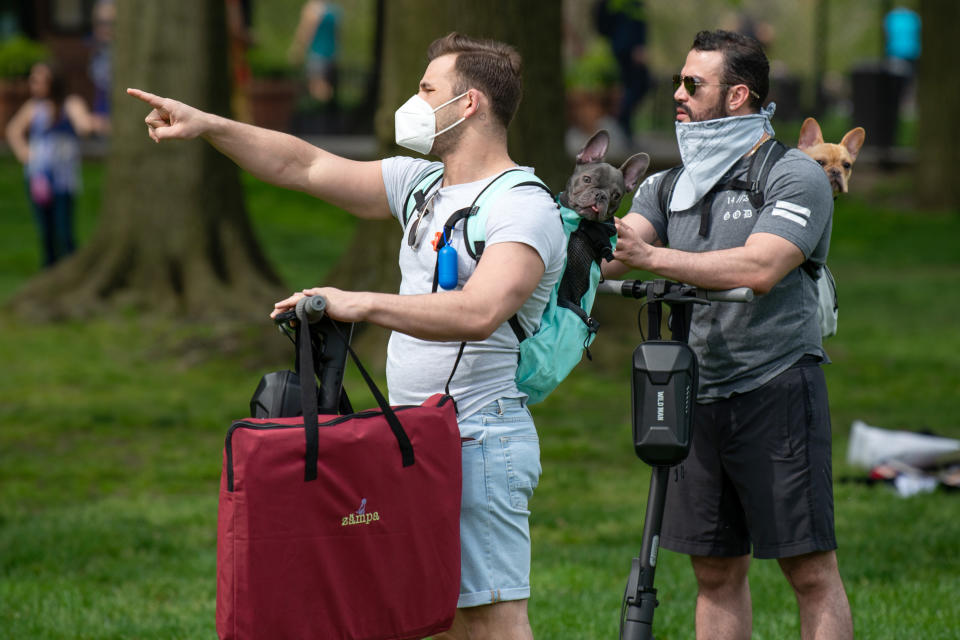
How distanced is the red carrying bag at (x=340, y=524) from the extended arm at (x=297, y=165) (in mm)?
879

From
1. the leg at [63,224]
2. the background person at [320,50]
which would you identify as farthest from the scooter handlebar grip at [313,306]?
the background person at [320,50]

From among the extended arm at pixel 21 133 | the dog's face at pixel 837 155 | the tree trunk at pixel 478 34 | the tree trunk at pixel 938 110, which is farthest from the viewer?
the tree trunk at pixel 938 110

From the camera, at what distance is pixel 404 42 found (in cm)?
1003

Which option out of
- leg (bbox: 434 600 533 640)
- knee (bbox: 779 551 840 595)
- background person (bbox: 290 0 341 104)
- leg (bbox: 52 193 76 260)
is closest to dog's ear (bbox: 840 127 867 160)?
knee (bbox: 779 551 840 595)

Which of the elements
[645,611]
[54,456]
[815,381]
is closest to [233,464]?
[645,611]

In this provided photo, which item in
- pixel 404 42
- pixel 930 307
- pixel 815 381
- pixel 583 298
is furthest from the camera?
pixel 930 307

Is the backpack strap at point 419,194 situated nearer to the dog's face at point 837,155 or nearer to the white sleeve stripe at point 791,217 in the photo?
the white sleeve stripe at point 791,217

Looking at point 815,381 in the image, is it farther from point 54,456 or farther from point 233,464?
point 54,456

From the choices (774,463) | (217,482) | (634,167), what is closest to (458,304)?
(634,167)

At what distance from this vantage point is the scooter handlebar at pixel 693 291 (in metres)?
3.78

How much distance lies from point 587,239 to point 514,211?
12.2 inches

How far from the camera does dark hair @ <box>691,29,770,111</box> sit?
4137 millimetres

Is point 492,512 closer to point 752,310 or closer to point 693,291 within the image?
point 693,291

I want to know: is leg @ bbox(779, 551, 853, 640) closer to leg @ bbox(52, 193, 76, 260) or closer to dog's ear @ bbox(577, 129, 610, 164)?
dog's ear @ bbox(577, 129, 610, 164)
